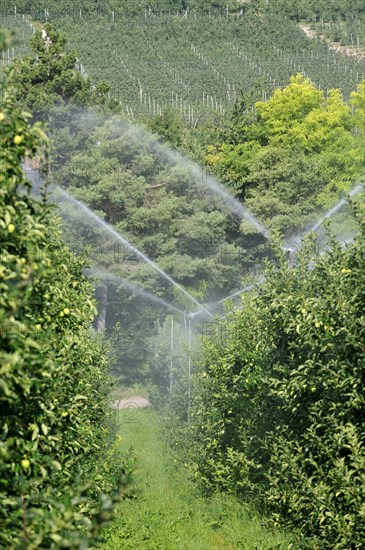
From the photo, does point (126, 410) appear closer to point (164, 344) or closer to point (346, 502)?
point (164, 344)

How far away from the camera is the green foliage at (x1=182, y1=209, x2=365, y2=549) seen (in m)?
8.66

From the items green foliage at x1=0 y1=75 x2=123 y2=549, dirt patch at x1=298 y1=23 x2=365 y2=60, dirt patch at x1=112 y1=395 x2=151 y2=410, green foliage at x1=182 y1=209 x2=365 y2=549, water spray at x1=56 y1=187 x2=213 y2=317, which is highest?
green foliage at x1=0 y1=75 x2=123 y2=549

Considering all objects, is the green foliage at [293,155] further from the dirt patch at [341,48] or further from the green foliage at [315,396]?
the dirt patch at [341,48]

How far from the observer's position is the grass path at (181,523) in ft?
36.8

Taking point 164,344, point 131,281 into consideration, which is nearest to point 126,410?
point 164,344

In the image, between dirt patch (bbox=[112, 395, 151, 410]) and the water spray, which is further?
the water spray

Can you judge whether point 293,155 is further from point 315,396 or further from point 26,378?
point 26,378

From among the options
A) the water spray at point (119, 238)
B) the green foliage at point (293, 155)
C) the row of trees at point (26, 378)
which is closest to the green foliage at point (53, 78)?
the water spray at point (119, 238)

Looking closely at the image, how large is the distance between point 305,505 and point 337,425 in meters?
1.26

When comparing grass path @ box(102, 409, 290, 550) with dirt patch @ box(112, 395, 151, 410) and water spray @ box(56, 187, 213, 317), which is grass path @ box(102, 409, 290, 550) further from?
water spray @ box(56, 187, 213, 317)

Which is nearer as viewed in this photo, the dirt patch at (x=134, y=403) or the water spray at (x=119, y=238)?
the dirt patch at (x=134, y=403)

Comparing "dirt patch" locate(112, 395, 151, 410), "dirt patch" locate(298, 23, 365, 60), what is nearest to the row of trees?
"dirt patch" locate(112, 395, 151, 410)

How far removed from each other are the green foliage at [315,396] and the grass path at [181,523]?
0.38 meters

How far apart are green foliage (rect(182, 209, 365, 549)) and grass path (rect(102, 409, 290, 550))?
1.23 ft
